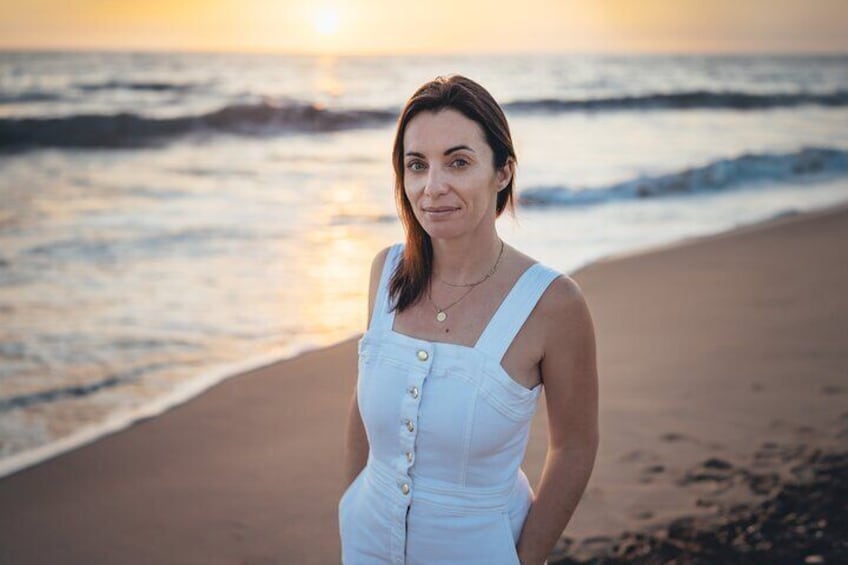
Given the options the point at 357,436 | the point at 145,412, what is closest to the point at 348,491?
the point at 357,436

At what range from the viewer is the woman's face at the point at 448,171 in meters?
2.30

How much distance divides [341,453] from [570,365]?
3125mm

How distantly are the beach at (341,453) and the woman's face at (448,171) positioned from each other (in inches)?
86.8

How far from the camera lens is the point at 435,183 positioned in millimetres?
2305

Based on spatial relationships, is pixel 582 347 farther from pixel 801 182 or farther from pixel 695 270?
pixel 801 182

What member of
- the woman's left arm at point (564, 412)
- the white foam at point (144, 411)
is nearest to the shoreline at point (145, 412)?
the white foam at point (144, 411)

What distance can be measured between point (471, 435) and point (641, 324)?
5630 millimetres

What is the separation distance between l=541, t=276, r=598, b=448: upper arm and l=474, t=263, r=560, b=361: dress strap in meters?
0.03

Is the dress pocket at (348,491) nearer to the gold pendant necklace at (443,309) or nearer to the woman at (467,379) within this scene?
the woman at (467,379)

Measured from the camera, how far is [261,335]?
24.5ft

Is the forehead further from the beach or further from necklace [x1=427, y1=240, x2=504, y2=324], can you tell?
the beach

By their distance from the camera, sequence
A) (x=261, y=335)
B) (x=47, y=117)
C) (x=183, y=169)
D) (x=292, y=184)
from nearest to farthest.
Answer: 1. (x=261, y=335)
2. (x=292, y=184)
3. (x=183, y=169)
4. (x=47, y=117)

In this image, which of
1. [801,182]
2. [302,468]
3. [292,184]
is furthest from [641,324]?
[801,182]

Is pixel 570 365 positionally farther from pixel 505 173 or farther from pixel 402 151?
pixel 402 151
